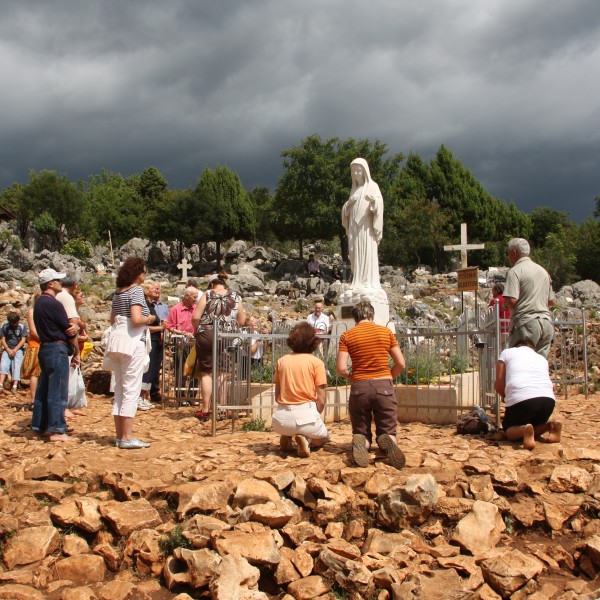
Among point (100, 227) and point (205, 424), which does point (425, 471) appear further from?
point (100, 227)

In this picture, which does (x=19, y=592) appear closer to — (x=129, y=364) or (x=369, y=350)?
(x=129, y=364)

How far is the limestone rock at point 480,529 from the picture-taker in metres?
4.21

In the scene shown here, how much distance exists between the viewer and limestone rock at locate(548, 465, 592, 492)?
4684 mm

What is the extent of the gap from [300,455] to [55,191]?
150ft

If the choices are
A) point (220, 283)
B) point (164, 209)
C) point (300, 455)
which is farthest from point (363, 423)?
point (164, 209)

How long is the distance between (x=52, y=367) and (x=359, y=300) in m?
5.66

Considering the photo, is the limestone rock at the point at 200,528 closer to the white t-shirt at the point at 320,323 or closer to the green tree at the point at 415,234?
the white t-shirt at the point at 320,323

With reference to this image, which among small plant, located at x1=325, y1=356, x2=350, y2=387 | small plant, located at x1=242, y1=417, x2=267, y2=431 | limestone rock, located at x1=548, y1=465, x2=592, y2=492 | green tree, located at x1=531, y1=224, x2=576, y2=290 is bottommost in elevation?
limestone rock, located at x1=548, y1=465, x2=592, y2=492

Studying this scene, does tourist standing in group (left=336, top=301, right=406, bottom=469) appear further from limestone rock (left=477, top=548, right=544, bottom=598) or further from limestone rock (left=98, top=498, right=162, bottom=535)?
limestone rock (left=98, top=498, right=162, bottom=535)

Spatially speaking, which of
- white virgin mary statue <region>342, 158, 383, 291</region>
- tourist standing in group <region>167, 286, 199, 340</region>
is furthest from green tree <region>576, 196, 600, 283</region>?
tourist standing in group <region>167, 286, 199, 340</region>

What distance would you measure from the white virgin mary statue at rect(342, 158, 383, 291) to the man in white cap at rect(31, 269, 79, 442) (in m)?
5.76

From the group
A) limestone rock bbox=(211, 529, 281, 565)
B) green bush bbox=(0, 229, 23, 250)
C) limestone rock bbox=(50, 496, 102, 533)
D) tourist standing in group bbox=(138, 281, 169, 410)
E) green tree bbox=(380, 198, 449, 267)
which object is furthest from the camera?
green tree bbox=(380, 198, 449, 267)

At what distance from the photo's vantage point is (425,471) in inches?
193

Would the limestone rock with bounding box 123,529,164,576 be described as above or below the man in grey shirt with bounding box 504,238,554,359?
below
